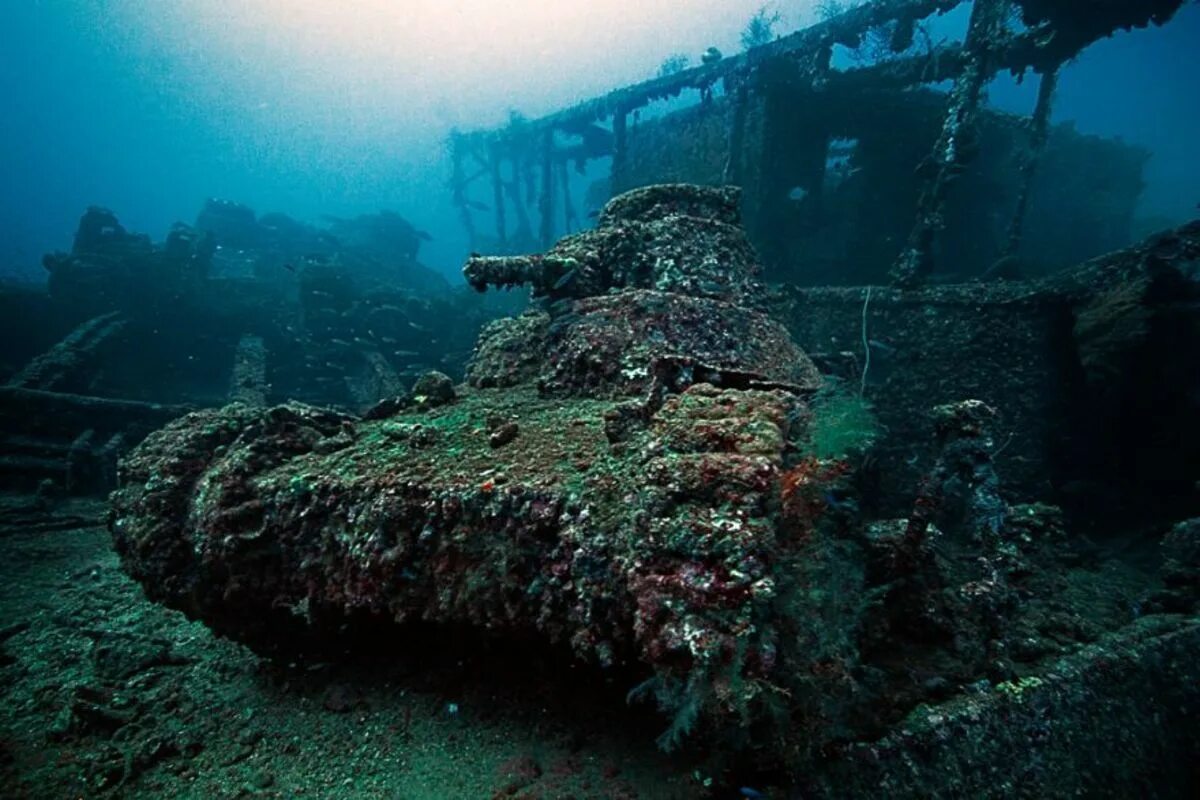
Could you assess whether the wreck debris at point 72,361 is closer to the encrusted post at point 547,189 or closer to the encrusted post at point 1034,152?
the encrusted post at point 547,189

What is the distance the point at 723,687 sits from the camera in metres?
1.39

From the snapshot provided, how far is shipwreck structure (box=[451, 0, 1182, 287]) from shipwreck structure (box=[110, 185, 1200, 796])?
5868 millimetres

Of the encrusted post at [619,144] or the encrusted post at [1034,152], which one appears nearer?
the encrusted post at [1034,152]

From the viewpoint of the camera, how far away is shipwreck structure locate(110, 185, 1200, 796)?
1547mm

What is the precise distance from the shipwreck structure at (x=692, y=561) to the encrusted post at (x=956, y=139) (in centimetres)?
507

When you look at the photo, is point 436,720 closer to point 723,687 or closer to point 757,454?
point 723,687

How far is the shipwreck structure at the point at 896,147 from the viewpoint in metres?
8.32

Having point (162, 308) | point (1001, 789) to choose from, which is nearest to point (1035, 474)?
point (1001, 789)

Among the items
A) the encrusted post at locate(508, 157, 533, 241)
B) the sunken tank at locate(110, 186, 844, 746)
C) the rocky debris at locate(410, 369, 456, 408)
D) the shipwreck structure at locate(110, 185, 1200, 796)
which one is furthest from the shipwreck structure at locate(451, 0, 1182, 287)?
the encrusted post at locate(508, 157, 533, 241)

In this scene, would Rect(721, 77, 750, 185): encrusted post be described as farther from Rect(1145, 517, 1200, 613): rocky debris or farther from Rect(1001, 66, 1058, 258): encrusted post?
Rect(1145, 517, 1200, 613): rocky debris

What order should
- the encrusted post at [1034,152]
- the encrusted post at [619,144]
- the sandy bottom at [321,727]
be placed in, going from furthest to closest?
1. the encrusted post at [619,144]
2. the encrusted post at [1034,152]
3. the sandy bottom at [321,727]

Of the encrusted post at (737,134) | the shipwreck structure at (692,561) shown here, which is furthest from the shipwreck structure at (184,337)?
the encrusted post at (737,134)

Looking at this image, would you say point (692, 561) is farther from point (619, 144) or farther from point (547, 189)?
point (547, 189)

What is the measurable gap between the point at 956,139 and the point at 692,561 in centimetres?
933
